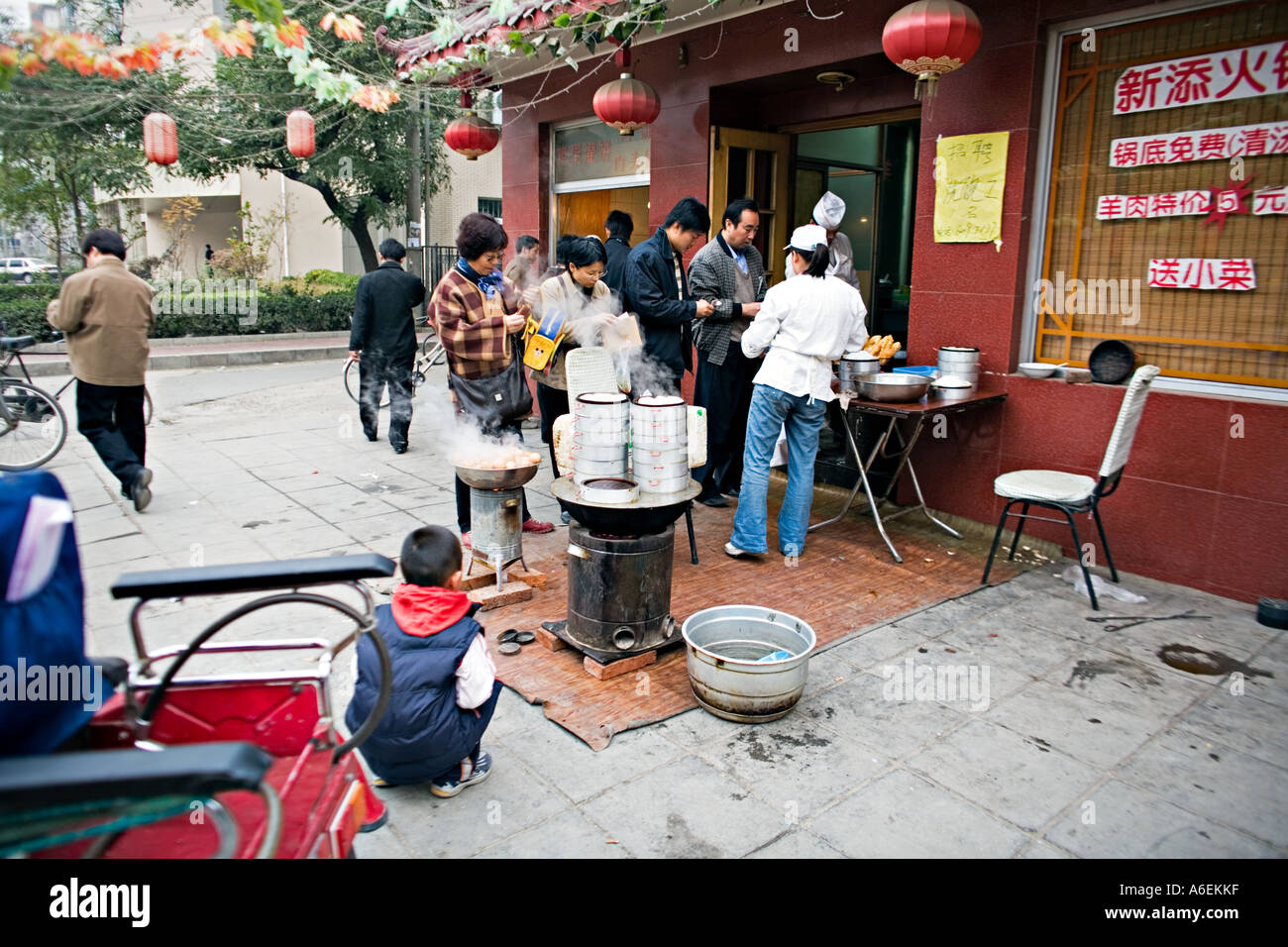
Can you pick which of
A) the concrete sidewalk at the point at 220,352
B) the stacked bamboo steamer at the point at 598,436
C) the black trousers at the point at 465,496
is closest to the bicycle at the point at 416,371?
the concrete sidewalk at the point at 220,352

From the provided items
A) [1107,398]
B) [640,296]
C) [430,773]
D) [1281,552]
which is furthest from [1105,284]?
[430,773]

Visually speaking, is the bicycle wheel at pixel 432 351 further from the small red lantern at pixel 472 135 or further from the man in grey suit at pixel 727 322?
the man in grey suit at pixel 727 322

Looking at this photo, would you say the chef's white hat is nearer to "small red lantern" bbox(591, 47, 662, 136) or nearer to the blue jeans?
"small red lantern" bbox(591, 47, 662, 136)

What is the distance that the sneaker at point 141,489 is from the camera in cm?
639

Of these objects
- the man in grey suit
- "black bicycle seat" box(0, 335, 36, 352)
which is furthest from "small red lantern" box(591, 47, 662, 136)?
"black bicycle seat" box(0, 335, 36, 352)

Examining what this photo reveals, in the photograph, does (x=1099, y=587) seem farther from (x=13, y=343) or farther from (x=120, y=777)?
(x=13, y=343)

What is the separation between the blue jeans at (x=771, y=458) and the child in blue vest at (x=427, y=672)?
281cm

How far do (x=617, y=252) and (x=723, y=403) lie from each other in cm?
139

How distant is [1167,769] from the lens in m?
3.30

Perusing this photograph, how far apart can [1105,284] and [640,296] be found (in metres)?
3.07

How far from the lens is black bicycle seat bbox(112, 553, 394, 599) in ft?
6.99

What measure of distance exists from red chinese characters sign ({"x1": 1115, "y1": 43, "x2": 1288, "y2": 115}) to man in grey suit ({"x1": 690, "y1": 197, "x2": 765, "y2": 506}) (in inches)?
97.0
